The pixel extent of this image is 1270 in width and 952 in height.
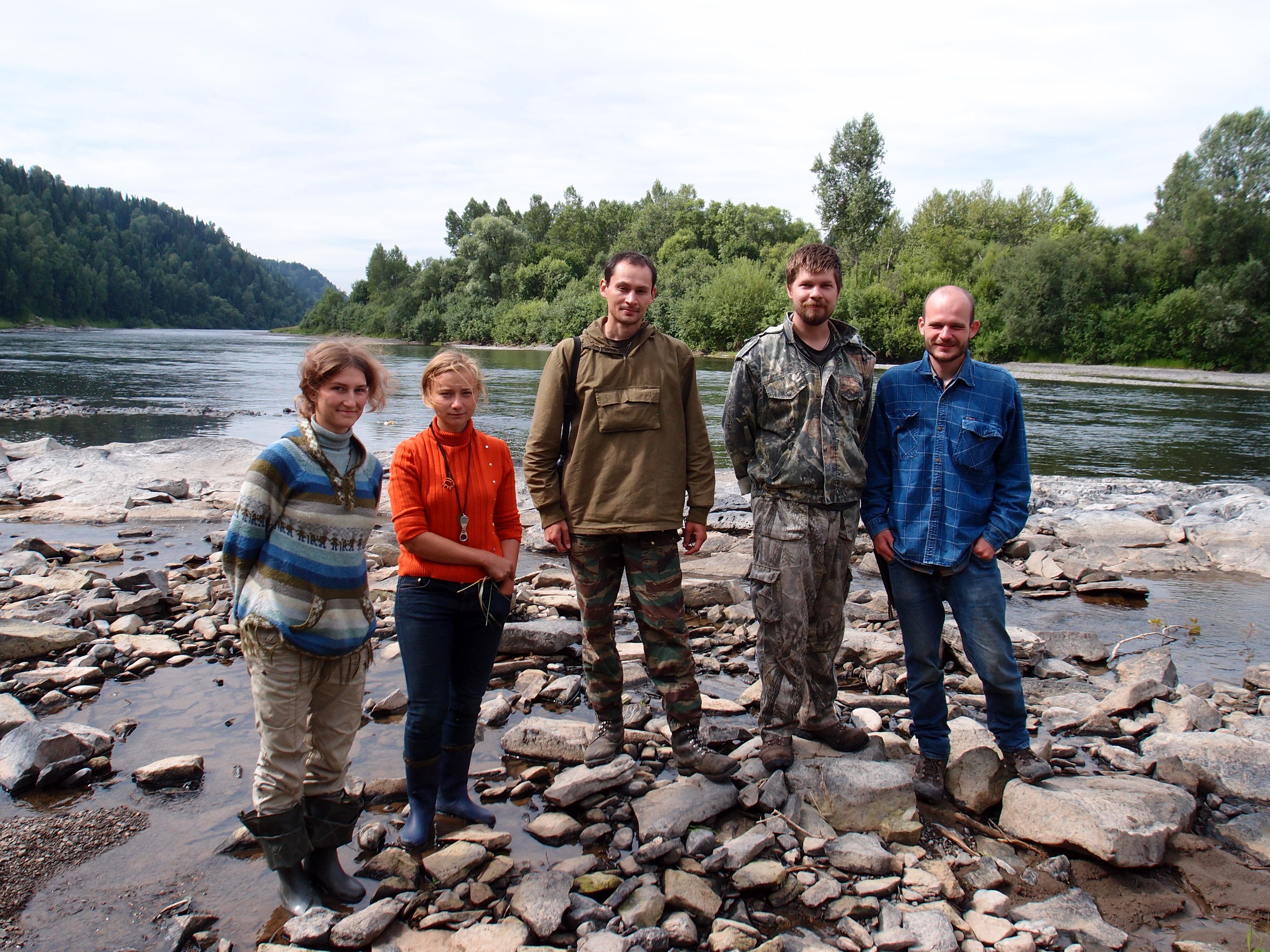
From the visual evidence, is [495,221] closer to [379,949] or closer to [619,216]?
[619,216]

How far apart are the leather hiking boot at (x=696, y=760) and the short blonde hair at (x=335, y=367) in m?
2.11

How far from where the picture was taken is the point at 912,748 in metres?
4.21

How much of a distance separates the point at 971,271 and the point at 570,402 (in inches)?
2753

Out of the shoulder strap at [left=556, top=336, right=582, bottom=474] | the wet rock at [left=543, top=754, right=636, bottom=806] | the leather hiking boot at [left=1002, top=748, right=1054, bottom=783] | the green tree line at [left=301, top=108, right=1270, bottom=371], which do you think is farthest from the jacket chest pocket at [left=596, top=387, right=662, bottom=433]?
the green tree line at [left=301, top=108, right=1270, bottom=371]

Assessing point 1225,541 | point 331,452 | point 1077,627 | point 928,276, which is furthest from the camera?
point 928,276

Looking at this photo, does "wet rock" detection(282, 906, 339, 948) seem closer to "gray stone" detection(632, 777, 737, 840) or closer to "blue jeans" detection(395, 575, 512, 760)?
"blue jeans" detection(395, 575, 512, 760)

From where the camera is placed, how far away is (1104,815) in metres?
3.31

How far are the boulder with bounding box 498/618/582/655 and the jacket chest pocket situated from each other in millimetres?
2373

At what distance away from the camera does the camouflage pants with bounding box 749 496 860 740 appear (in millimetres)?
3736

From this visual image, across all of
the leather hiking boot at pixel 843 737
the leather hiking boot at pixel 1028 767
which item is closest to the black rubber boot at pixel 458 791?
the leather hiking boot at pixel 843 737

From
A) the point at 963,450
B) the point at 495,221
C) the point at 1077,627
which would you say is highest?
the point at 495,221

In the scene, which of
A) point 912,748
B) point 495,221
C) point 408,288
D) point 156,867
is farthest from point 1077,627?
point 408,288

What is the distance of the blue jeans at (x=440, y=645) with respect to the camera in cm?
322

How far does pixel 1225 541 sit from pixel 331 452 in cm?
1070
